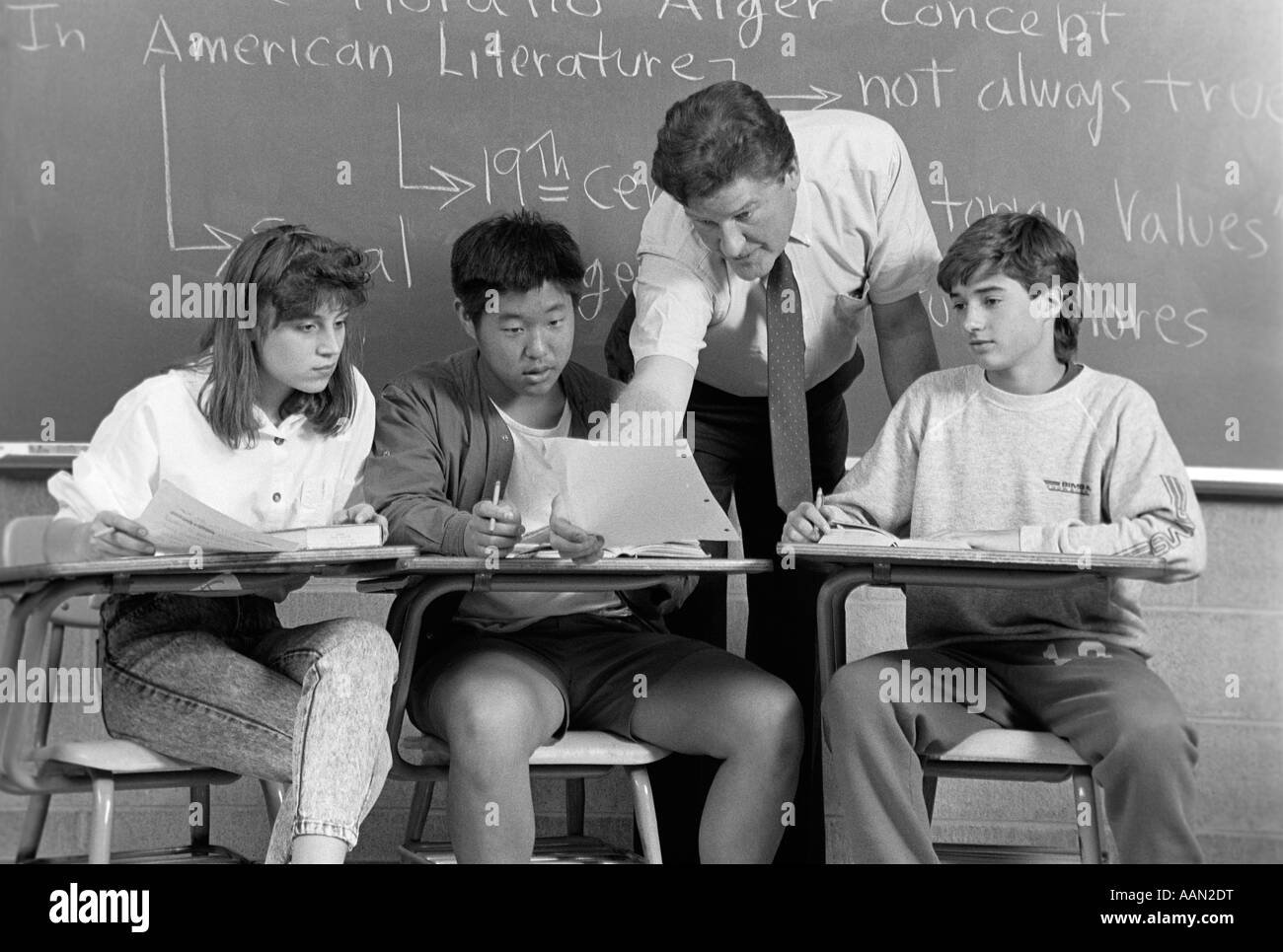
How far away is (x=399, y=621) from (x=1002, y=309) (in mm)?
1049

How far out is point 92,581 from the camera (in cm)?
179

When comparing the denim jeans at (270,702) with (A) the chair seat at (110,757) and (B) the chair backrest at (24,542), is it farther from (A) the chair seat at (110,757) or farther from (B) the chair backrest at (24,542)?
(B) the chair backrest at (24,542)

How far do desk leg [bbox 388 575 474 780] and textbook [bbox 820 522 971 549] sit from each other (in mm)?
535

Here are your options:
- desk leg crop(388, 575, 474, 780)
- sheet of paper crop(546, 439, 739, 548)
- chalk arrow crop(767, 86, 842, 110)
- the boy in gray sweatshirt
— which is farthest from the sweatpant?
chalk arrow crop(767, 86, 842, 110)

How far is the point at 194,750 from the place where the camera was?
6.25ft

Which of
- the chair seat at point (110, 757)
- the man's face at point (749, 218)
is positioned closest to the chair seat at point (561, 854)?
the chair seat at point (110, 757)

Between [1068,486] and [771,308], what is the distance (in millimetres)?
555

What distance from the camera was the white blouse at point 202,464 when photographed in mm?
1983

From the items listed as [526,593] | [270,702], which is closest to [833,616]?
[526,593]

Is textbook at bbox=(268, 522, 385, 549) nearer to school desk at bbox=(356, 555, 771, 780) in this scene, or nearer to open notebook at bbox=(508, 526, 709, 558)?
school desk at bbox=(356, 555, 771, 780)

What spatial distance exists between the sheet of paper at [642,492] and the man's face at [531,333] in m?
0.32

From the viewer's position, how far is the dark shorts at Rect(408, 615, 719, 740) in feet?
6.91

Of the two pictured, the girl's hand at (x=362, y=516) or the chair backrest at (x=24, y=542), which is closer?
the chair backrest at (x=24, y=542)

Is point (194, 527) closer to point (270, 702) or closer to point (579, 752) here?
point (270, 702)
